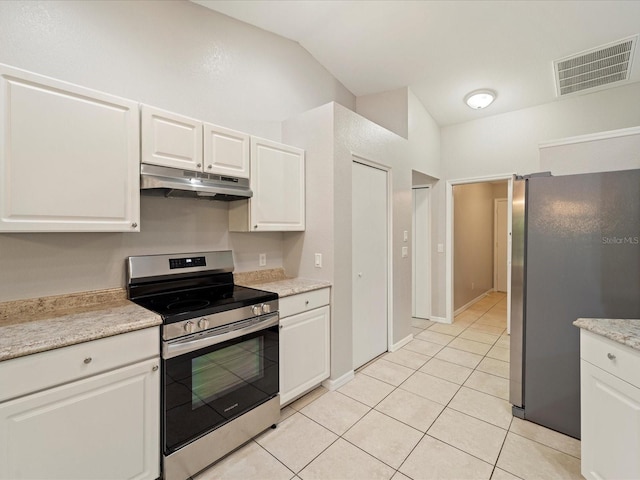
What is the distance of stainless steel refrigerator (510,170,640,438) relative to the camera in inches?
72.9

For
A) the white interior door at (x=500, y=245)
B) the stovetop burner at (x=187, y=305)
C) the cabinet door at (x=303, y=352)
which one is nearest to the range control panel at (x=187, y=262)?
the stovetop burner at (x=187, y=305)

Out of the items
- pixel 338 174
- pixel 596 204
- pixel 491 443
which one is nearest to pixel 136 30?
pixel 338 174

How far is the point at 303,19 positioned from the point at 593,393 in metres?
3.52

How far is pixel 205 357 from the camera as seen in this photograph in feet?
5.59

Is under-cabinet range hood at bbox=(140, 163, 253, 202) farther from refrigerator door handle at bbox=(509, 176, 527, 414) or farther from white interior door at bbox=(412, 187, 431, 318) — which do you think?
white interior door at bbox=(412, 187, 431, 318)

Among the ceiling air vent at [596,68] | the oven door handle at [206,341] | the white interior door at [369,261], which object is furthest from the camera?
the white interior door at [369,261]

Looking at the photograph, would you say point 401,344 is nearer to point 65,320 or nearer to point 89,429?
point 89,429

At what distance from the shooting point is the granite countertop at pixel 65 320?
1228 mm

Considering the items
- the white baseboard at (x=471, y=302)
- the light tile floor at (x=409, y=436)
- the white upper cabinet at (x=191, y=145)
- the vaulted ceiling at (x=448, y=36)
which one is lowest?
the light tile floor at (x=409, y=436)

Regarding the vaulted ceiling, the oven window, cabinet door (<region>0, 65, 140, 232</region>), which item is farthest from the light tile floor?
the vaulted ceiling

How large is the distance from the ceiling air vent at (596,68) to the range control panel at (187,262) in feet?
12.9

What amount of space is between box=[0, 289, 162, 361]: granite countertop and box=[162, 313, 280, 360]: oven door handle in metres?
0.17

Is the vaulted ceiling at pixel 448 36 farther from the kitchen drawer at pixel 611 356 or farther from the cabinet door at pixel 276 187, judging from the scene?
the kitchen drawer at pixel 611 356

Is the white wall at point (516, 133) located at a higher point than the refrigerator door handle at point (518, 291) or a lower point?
higher
